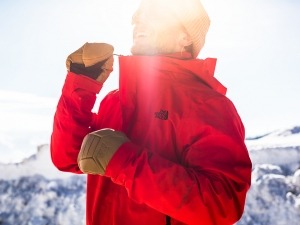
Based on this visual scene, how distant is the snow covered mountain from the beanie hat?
668 cm

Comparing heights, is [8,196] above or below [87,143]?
below

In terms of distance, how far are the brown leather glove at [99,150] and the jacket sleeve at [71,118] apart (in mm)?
564

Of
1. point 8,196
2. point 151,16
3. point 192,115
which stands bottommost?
point 8,196

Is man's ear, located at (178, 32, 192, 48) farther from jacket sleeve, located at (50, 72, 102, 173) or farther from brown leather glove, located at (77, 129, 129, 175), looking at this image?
brown leather glove, located at (77, 129, 129, 175)

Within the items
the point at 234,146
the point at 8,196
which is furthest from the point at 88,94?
the point at 8,196

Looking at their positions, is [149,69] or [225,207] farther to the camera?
[149,69]

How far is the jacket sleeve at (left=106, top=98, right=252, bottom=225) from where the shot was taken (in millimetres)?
1861

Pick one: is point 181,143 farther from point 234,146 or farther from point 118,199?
point 118,199

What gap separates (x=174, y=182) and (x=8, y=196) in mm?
8433

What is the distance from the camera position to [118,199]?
7.52 ft

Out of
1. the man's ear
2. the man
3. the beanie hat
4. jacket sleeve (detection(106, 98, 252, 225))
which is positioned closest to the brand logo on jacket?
the man

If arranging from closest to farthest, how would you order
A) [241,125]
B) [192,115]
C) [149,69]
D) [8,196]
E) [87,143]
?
[87,143] < [192,115] < [241,125] < [149,69] < [8,196]

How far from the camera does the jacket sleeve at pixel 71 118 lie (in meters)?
2.54

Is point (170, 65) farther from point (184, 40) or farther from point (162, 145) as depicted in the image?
point (162, 145)
